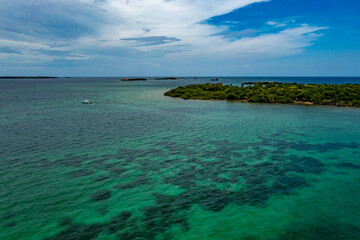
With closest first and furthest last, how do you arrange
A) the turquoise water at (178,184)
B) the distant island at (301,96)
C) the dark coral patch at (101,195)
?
the turquoise water at (178,184) → the dark coral patch at (101,195) → the distant island at (301,96)

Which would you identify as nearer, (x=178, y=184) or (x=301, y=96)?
(x=178, y=184)

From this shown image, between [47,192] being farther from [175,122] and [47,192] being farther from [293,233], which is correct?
[175,122]

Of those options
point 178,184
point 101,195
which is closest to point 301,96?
point 178,184

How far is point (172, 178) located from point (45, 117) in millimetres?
39400

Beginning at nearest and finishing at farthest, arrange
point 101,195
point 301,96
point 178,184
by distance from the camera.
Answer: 1. point 101,195
2. point 178,184
3. point 301,96

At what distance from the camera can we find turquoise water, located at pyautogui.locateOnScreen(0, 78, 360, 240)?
14.8m

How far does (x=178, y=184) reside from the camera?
2012 centimetres

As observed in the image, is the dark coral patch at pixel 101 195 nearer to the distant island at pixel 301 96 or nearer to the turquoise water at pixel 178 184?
the turquoise water at pixel 178 184

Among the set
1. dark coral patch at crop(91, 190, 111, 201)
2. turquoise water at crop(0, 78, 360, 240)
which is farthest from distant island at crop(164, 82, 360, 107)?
dark coral patch at crop(91, 190, 111, 201)

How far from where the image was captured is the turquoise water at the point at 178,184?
1475cm

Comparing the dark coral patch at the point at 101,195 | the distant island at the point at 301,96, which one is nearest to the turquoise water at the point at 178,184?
the dark coral patch at the point at 101,195

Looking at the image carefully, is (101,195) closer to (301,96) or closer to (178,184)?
(178,184)

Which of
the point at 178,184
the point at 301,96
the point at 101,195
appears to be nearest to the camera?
→ the point at 101,195

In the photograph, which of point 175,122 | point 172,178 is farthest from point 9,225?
point 175,122
